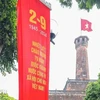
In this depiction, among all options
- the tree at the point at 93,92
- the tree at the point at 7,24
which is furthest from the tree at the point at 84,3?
the tree at the point at 93,92

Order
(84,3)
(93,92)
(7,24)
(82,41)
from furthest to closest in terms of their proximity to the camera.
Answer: (82,41), (93,92), (7,24), (84,3)

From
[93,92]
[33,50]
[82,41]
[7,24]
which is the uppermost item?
[82,41]

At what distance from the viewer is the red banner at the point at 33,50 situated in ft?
12.9

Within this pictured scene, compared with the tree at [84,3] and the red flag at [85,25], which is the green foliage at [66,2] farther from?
the red flag at [85,25]

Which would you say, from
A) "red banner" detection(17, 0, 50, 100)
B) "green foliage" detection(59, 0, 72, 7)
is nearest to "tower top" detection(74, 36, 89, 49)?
"green foliage" detection(59, 0, 72, 7)

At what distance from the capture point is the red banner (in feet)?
12.9

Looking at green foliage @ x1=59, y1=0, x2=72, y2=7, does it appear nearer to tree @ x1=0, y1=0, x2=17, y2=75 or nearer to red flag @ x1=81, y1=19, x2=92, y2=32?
tree @ x1=0, y1=0, x2=17, y2=75

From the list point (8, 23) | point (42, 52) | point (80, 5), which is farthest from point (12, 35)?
point (42, 52)

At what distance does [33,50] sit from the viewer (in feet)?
13.4

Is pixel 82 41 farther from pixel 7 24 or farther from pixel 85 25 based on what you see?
pixel 7 24

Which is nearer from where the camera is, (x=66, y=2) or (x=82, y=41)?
(x=66, y=2)

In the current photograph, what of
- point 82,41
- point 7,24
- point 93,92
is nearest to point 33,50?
point 7,24

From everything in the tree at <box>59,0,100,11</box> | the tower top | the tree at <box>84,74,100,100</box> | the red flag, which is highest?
the red flag

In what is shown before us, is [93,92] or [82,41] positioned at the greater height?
[82,41]
